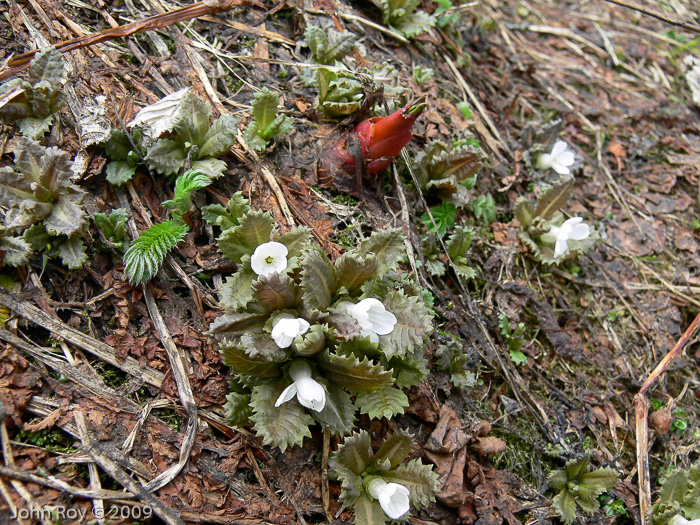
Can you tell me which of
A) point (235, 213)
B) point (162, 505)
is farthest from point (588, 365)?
point (162, 505)

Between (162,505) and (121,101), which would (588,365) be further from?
(121,101)

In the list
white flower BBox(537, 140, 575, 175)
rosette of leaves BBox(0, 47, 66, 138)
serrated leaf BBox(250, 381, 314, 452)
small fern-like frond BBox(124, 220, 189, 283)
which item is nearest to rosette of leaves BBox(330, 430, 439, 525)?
serrated leaf BBox(250, 381, 314, 452)

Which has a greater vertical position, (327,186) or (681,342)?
(327,186)

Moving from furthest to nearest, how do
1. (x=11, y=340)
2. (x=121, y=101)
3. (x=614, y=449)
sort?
(x=614, y=449) → (x=121, y=101) → (x=11, y=340)

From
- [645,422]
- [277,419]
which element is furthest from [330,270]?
[645,422]

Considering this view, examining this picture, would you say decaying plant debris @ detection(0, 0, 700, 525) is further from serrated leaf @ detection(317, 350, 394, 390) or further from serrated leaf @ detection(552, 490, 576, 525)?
serrated leaf @ detection(317, 350, 394, 390)

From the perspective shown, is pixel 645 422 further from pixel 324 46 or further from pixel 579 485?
pixel 324 46
